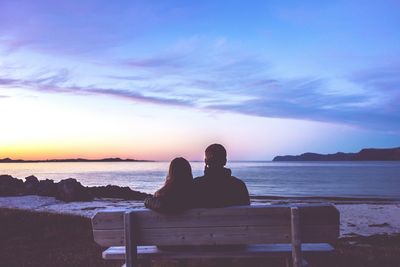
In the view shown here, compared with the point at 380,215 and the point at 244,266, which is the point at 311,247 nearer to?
the point at 244,266

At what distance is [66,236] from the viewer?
41.7 ft

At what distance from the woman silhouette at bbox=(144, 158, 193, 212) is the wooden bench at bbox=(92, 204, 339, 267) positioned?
115 millimetres

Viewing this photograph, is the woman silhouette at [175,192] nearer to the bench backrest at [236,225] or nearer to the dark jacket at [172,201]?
the dark jacket at [172,201]

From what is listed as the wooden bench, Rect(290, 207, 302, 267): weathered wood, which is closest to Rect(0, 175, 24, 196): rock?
the wooden bench

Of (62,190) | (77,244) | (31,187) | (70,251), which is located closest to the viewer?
(70,251)

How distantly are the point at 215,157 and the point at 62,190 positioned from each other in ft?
104

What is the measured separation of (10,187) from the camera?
39.6m

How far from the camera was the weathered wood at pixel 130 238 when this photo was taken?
543cm

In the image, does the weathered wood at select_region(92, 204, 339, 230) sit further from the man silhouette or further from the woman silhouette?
the man silhouette

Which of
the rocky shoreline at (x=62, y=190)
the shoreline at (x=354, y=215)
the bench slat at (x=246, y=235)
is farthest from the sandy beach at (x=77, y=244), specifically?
the rocky shoreline at (x=62, y=190)

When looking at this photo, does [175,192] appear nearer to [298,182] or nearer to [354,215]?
[354,215]

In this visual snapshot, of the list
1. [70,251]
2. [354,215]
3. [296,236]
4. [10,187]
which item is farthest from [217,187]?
[10,187]

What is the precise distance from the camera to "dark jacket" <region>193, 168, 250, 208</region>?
559cm

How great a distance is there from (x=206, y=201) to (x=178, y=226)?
464 millimetres
